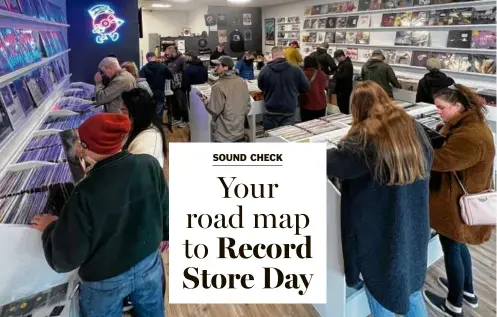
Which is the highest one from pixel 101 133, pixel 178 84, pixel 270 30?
pixel 270 30

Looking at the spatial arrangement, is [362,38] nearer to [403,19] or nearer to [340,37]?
[340,37]

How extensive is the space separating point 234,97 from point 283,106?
52 centimetres

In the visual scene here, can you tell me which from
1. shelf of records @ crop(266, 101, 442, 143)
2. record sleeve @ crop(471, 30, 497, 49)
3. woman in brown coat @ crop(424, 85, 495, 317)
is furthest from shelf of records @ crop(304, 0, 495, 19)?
woman in brown coat @ crop(424, 85, 495, 317)

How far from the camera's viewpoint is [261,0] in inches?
409

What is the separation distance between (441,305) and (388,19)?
5891mm

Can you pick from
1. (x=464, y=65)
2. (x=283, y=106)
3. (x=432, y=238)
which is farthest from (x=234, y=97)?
(x=464, y=65)

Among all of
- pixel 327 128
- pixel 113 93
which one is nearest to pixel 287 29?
pixel 113 93

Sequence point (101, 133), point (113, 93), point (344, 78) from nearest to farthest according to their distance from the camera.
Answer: point (101, 133), point (113, 93), point (344, 78)

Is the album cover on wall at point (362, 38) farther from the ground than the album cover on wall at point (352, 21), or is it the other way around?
the album cover on wall at point (352, 21)

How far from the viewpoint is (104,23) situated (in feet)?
17.5

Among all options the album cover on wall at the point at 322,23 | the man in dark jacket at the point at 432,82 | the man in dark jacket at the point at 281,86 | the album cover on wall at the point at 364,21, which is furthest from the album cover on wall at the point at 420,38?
the man in dark jacket at the point at 281,86

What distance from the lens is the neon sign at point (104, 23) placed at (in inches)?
207

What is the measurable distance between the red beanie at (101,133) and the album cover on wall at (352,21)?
7.52 metres

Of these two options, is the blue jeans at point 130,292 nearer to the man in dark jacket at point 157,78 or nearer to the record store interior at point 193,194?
the record store interior at point 193,194
